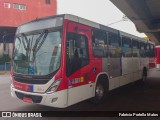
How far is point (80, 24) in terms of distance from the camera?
732cm

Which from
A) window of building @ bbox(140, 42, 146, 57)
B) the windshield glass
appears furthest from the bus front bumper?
window of building @ bbox(140, 42, 146, 57)

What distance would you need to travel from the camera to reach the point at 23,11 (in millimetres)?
34469

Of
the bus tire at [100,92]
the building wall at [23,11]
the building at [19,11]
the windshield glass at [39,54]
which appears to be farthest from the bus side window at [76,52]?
the building wall at [23,11]

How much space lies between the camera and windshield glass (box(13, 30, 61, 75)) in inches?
252

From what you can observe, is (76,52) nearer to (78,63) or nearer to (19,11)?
(78,63)

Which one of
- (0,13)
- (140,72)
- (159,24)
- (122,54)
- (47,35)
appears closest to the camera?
(47,35)

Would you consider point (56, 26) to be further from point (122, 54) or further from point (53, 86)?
point (122, 54)

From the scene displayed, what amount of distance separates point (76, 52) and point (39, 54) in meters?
1.15

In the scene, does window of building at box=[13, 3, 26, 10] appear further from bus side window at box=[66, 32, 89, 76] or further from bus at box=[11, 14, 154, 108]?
bus side window at box=[66, 32, 89, 76]

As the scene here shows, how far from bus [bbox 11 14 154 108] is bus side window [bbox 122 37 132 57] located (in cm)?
236

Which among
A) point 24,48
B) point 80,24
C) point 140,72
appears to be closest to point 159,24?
point 140,72

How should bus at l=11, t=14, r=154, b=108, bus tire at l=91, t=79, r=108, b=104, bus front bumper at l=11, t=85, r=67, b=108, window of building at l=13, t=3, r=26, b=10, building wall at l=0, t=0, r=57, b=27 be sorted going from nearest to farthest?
bus front bumper at l=11, t=85, r=67, b=108, bus at l=11, t=14, r=154, b=108, bus tire at l=91, t=79, r=108, b=104, building wall at l=0, t=0, r=57, b=27, window of building at l=13, t=3, r=26, b=10

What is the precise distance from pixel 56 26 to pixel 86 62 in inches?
65.5

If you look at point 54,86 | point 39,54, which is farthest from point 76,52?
point 54,86
